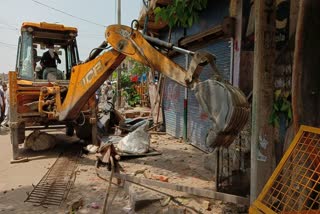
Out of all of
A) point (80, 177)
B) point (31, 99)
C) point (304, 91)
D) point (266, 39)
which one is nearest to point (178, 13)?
point (266, 39)

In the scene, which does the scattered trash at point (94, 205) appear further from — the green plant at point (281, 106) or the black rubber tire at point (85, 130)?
the black rubber tire at point (85, 130)

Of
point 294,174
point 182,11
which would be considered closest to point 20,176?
point 182,11

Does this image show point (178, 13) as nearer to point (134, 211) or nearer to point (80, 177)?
point (134, 211)

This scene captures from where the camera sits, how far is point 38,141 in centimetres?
749

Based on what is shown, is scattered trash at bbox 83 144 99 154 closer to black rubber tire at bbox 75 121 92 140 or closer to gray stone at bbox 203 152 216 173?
black rubber tire at bbox 75 121 92 140

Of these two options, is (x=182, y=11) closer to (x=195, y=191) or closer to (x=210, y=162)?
(x=195, y=191)

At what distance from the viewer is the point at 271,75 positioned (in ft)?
9.53

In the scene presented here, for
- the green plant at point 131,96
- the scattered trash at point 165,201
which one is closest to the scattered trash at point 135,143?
the scattered trash at point 165,201

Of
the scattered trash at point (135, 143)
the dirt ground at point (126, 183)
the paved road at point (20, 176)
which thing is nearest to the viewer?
the dirt ground at point (126, 183)

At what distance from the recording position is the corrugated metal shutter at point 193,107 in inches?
248

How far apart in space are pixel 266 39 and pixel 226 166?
237 cm

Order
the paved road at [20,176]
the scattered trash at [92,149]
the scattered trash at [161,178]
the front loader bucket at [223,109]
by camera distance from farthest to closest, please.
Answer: the scattered trash at [92,149] < the scattered trash at [161,178] < the paved road at [20,176] < the front loader bucket at [223,109]

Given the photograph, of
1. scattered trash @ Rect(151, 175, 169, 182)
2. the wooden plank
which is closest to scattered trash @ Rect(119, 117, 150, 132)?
A: scattered trash @ Rect(151, 175, 169, 182)

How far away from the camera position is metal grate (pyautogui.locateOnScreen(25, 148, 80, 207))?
4537 millimetres
